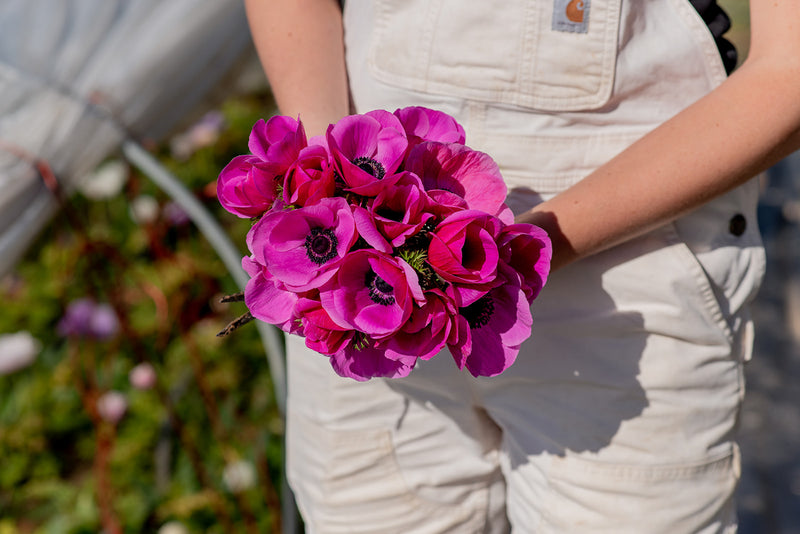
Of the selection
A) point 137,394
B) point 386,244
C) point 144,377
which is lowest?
point 137,394

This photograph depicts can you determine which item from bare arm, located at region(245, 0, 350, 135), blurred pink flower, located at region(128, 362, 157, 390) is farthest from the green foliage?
bare arm, located at region(245, 0, 350, 135)

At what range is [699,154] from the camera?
2.24 ft

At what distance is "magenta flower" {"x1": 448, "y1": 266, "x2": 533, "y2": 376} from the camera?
63 centimetres

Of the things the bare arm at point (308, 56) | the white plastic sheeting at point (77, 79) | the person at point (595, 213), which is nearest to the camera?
the person at point (595, 213)

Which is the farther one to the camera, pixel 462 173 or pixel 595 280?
pixel 595 280

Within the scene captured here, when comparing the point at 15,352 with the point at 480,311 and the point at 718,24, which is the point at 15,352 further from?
the point at 718,24

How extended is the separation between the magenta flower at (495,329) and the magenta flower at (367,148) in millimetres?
139

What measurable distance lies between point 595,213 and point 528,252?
104mm

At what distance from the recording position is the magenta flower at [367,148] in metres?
0.60

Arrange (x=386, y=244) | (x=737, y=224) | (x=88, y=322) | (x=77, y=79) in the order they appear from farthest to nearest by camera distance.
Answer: (x=88, y=322) < (x=77, y=79) < (x=737, y=224) < (x=386, y=244)

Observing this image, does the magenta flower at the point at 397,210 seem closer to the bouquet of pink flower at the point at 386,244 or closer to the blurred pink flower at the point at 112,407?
the bouquet of pink flower at the point at 386,244

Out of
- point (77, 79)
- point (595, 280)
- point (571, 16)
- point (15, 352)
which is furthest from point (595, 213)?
point (15, 352)

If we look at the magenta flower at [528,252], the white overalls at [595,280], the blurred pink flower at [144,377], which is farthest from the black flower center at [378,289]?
the blurred pink flower at [144,377]

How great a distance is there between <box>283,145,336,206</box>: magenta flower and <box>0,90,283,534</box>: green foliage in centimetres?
97
